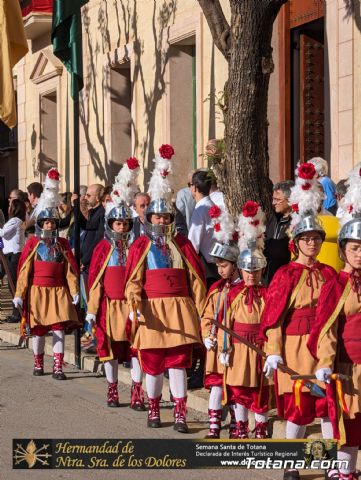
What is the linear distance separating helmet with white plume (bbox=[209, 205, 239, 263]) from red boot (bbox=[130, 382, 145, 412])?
68.4 inches

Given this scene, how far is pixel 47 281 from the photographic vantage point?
1198cm

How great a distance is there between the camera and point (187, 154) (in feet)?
62.2

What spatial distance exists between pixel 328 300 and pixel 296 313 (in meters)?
0.62

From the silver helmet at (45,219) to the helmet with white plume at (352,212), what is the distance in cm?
522

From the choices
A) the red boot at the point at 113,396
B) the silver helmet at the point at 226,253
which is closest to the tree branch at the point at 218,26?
the silver helmet at the point at 226,253

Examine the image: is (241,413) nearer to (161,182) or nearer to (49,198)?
(161,182)

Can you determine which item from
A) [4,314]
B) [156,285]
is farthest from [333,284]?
[4,314]

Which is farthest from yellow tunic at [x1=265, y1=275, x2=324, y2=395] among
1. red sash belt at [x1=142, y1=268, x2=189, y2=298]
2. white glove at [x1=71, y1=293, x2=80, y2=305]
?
white glove at [x1=71, y1=293, x2=80, y2=305]

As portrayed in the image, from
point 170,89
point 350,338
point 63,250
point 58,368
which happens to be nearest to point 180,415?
point 350,338

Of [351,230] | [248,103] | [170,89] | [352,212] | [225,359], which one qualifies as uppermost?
[170,89]

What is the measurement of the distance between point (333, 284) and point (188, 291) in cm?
285

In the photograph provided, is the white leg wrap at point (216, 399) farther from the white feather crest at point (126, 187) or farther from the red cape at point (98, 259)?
the white feather crest at point (126, 187)

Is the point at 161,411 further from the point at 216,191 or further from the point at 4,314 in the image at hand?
the point at 4,314

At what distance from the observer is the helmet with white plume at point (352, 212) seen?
6.68 meters
